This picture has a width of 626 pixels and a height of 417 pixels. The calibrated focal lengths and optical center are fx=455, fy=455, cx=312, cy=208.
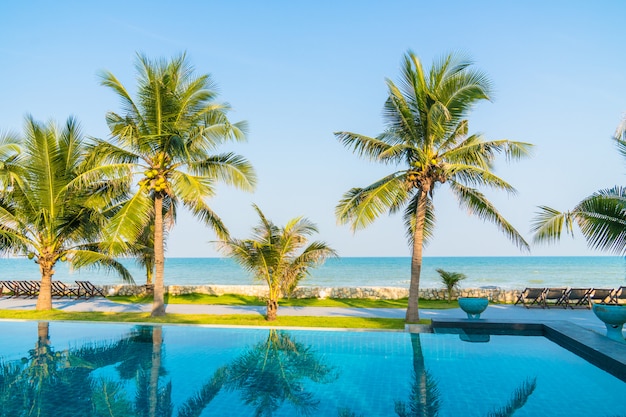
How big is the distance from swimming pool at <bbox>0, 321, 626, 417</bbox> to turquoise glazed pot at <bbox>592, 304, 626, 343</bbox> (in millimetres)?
947

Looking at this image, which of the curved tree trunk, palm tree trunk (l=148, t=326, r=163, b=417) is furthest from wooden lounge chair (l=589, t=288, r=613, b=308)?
palm tree trunk (l=148, t=326, r=163, b=417)

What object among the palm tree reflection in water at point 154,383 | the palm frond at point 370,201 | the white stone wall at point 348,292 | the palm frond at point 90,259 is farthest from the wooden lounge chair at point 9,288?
the palm frond at point 370,201

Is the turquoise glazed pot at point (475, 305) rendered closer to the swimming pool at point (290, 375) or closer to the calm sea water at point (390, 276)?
the swimming pool at point (290, 375)

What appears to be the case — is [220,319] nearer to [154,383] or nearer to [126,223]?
[126,223]

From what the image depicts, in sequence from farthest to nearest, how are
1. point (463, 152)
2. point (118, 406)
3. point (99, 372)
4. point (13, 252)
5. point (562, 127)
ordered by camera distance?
point (562, 127), point (13, 252), point (463, 152), point (99, 372), point (118, 406)

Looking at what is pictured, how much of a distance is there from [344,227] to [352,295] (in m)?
8.05

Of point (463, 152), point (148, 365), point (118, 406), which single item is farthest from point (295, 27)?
point (118, 406)

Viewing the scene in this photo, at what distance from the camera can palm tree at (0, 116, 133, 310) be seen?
13.1 m

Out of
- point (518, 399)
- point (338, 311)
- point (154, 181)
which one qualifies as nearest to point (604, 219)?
point (518, 399)

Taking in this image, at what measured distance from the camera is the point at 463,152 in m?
11.4

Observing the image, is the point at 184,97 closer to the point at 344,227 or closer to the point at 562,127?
the point at 344,227

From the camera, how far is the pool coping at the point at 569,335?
7091mm

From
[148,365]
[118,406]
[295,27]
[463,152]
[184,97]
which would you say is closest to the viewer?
[118,406]

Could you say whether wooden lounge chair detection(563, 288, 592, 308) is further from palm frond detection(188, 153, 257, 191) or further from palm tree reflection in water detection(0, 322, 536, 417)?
palm frond detection(188, 153, 257, 191)
